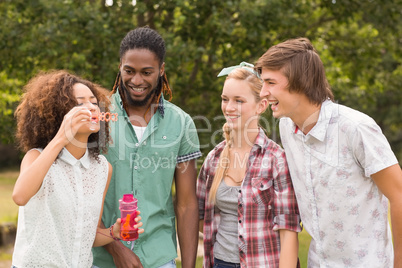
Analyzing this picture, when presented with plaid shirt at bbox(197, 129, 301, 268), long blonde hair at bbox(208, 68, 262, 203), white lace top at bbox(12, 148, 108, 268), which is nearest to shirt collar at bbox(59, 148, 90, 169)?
white lace top at bbox(12, 148, 108, 268)

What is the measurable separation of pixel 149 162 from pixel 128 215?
50 centimetres

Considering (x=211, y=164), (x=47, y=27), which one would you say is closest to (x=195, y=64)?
(x=47, y=27)

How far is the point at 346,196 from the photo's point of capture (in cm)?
264

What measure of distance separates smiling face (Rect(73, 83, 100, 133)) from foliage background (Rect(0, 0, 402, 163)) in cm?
275

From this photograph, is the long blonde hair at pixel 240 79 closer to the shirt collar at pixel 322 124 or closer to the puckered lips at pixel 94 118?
the shirt collar at pixel 322 124

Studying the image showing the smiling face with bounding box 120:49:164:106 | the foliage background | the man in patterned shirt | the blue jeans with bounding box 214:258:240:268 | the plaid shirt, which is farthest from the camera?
the foliage background

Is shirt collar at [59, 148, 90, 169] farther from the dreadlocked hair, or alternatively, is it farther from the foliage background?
the foliage background

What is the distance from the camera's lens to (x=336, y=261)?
2.70m

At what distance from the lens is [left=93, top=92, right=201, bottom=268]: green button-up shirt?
3.12 m

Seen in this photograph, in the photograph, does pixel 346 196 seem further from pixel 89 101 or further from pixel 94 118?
pixel 89 101

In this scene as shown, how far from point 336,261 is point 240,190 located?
74cm

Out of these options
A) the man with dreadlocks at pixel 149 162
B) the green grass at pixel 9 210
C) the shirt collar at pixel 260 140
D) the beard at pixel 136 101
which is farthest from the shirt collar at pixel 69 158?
the green grass at pixel 9 210

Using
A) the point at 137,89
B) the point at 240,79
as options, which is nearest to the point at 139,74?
the point at 137,89

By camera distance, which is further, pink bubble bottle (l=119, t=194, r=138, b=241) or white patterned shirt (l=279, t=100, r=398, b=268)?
pink bubble bottle (l=119, t=194, r=138, b=241)
